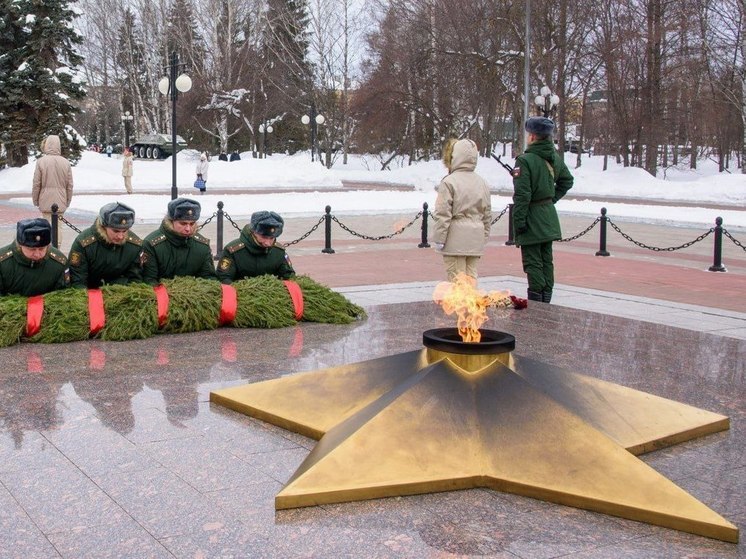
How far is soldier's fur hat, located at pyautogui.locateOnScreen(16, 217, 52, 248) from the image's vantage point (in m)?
6.40

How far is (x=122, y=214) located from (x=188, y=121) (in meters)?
52.3

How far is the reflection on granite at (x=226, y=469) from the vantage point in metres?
3.24

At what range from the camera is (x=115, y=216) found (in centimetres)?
675

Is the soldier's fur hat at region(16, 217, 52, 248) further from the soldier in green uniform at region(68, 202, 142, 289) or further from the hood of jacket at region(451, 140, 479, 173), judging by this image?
the hood of jacket at region(451, 140, 479, 173)

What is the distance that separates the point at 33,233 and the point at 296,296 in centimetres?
213

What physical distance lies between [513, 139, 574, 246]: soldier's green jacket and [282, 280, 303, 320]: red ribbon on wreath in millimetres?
2083

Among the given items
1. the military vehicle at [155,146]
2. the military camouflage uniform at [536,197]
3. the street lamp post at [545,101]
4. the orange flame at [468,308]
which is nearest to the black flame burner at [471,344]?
the orange flame at [468,308]

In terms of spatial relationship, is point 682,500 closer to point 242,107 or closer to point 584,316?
point 584,316

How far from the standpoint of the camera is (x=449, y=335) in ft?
15.3

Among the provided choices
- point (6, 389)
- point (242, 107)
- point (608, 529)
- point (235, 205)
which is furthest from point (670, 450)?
point (242, 107)

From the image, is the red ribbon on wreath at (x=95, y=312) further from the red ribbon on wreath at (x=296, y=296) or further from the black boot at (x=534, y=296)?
the black boot at (x=534, y=296)

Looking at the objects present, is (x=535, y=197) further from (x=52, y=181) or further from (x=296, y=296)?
(x=52, y=181)

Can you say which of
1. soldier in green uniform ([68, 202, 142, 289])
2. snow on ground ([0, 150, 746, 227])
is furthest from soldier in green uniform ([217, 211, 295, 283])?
snow on ground ([0, 150, 746, 227])

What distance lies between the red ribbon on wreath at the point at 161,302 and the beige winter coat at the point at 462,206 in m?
2.33
